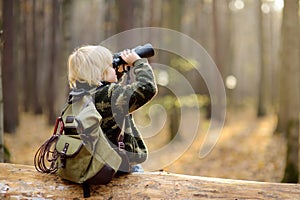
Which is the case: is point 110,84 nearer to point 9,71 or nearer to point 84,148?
point 84,148

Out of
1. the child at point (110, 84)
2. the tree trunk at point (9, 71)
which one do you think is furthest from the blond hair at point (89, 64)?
the tree trunk at point (9, 71)

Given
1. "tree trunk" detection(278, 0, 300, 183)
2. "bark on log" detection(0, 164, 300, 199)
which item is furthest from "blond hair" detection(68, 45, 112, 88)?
"tree trunk" detection(278, 0, 300, 183)

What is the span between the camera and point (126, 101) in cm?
388

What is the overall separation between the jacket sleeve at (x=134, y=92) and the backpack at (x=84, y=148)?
0.21 meters

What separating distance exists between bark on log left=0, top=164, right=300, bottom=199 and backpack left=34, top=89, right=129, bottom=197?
0.47 feet

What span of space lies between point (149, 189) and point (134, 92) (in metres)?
0.88

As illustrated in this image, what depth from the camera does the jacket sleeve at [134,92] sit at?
386 cm

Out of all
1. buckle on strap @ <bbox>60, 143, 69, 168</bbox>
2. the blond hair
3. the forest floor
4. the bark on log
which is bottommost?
the forest floor

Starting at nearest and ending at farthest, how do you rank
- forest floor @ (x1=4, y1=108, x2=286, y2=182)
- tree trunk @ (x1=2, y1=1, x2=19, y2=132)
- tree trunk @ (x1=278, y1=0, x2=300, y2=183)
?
tree trunk @ (x1=278, y1=0, x2=300, y2=183) < forest floor @ (x1=4, y1=108, x2=286, y2=182) < tree trunk @ (x1=2, y1=1, x2=19, y2=132)

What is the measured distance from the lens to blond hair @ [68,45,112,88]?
3.87 m

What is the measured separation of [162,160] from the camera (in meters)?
11.4

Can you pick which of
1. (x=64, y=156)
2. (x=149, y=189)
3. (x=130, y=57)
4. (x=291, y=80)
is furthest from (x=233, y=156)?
(x=64, y=156)

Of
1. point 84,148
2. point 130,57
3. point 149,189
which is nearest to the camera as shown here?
point 84,148

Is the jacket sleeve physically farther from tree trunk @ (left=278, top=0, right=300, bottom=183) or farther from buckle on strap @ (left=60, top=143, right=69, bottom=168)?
tree trunk @ (left=278, top=0, right=300, bottom=183)
